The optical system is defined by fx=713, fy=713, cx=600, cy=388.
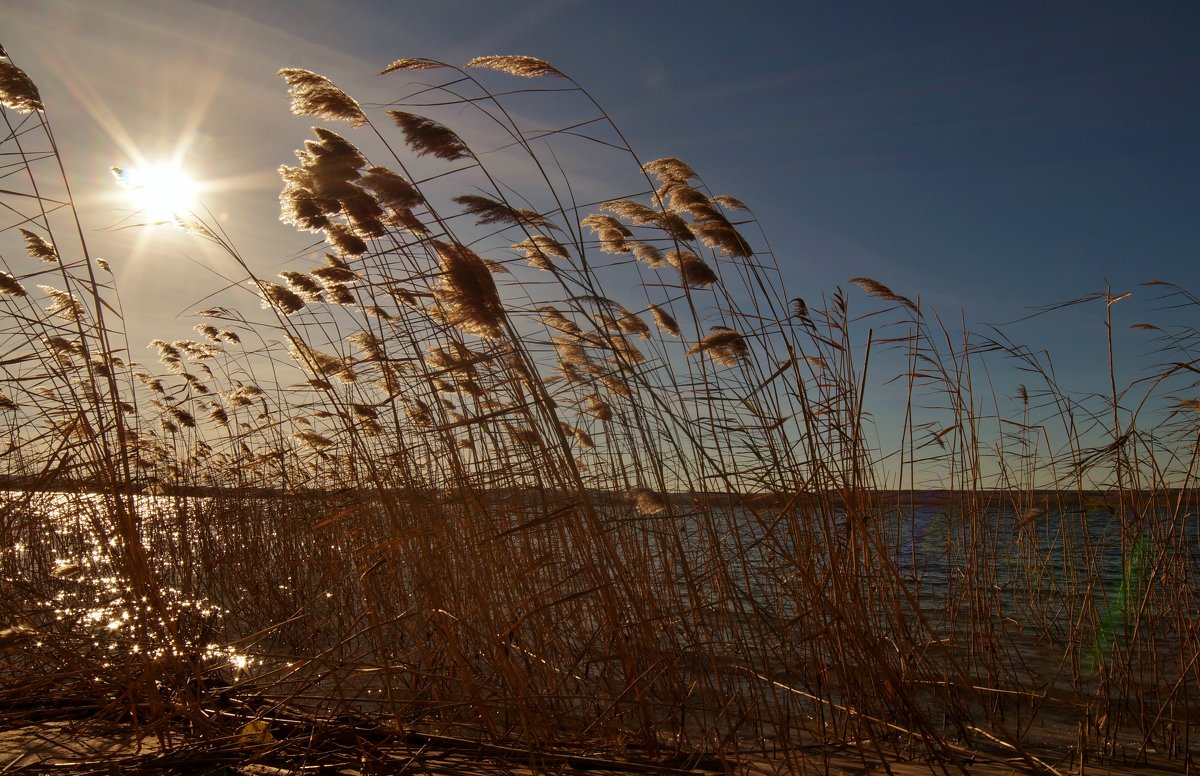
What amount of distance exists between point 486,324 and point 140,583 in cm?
116

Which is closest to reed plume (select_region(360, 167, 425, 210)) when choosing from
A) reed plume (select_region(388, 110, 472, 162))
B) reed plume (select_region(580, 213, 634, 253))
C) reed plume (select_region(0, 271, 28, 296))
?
reed plume (select_region(388, 110, 472, 162))

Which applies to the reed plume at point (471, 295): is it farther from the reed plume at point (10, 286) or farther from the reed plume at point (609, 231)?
the reed plume at point (10, 286)

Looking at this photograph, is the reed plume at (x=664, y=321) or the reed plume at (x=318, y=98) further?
the reed plume at (x=664, y=321)

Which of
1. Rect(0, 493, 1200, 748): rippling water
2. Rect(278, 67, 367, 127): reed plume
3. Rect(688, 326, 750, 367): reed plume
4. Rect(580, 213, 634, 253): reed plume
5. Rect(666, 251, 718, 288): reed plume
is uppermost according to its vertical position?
Rect(278, 67, 367, 127): reed plume

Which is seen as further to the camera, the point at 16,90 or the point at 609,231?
the point at 609,231

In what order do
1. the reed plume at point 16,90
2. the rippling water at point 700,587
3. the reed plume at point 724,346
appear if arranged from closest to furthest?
1. the rippling water at point 700,587
2. the reed plume at point 16,90
3. the reed plume at point 724,346

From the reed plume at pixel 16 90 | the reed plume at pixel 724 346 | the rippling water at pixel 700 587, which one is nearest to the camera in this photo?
the rippling water at pixel 700 587

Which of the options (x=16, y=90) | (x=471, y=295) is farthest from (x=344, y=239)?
(x=16, y=90)

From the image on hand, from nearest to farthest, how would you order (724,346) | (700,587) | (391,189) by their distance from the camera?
(700,587) < (391,189) < (724,346)

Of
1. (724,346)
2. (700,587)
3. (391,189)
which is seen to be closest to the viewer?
(700,587)

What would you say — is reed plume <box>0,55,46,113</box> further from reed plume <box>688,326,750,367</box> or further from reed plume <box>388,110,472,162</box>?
reed plume <box>688,326,750,367</box>

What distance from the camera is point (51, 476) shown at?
2.27 metres

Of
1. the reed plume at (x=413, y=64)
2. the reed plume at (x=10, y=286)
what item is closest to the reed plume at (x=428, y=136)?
the reed plume at (x=413, y=64)

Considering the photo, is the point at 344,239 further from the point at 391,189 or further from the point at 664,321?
the point at 664,321
